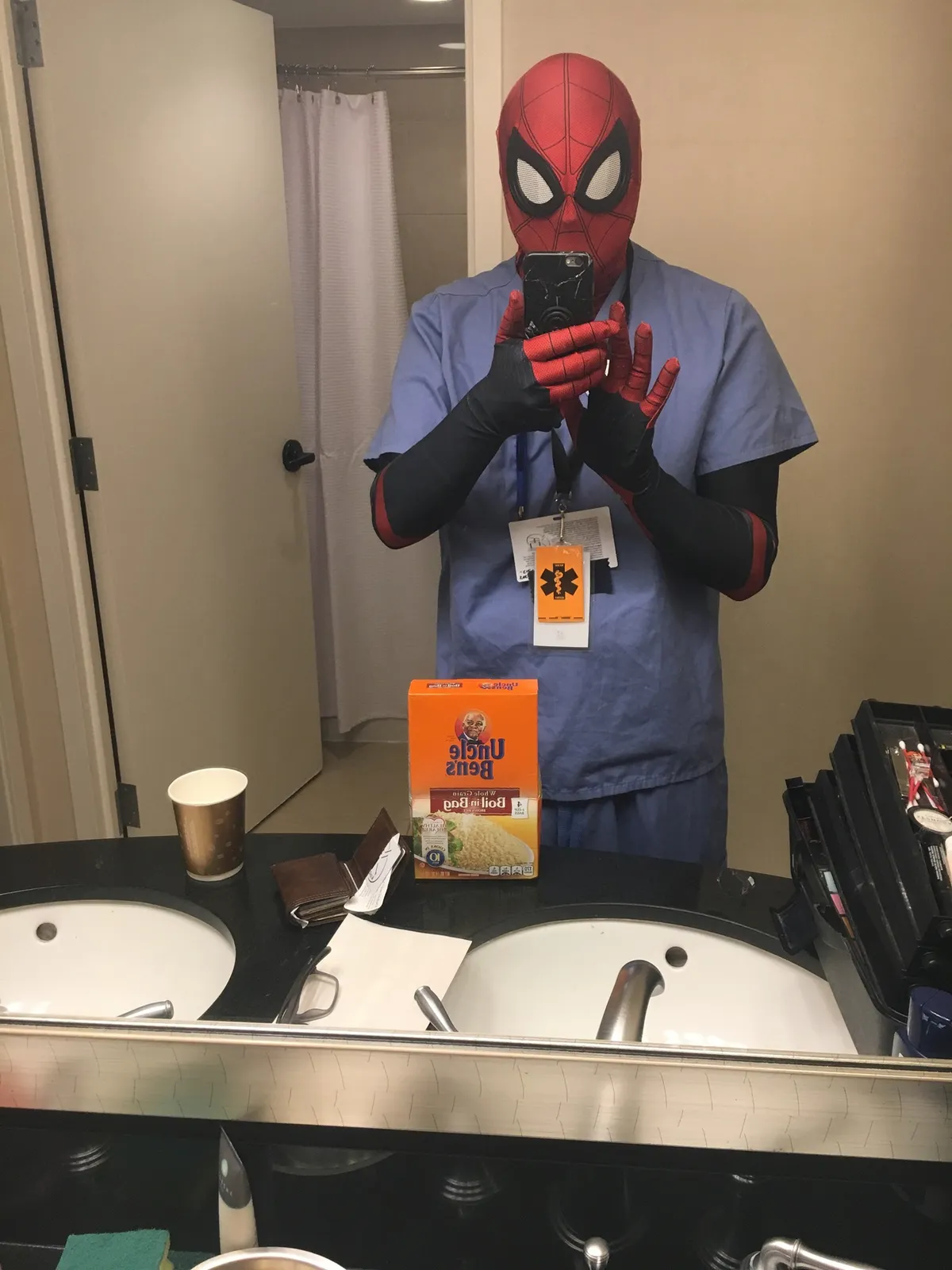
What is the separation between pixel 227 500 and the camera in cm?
105

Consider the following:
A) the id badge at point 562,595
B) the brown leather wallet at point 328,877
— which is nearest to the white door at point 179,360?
the brown leather wallet at point 328,877

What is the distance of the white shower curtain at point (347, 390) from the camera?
1.04 metres

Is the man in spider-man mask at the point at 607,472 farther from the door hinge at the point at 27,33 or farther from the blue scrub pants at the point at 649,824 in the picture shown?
the door hinge at the point at 27,33

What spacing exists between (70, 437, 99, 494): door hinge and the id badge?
515 millimetres

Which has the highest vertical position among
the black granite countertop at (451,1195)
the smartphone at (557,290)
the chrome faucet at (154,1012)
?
the smartphone at (557,290)

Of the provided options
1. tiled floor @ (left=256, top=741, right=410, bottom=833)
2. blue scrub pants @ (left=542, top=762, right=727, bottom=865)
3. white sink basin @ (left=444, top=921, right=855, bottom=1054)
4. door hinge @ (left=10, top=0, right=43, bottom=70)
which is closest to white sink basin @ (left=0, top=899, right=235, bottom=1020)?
tiled floor @ (left=256, top=741, right=410, bottom=833)

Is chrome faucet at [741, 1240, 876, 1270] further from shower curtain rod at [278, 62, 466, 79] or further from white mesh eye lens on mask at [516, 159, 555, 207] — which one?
shower curtain rod at [278, 62, 466, 79]

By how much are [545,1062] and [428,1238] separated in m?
0.14

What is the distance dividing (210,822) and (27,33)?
82cm

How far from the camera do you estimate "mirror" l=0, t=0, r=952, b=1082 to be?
685 millimetres

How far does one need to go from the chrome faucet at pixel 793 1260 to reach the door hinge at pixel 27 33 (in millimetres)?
1191

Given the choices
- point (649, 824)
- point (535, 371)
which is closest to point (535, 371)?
point (535, 371)

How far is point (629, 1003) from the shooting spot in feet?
2.08

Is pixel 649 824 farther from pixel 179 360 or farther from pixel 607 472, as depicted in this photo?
pixel 179 360
